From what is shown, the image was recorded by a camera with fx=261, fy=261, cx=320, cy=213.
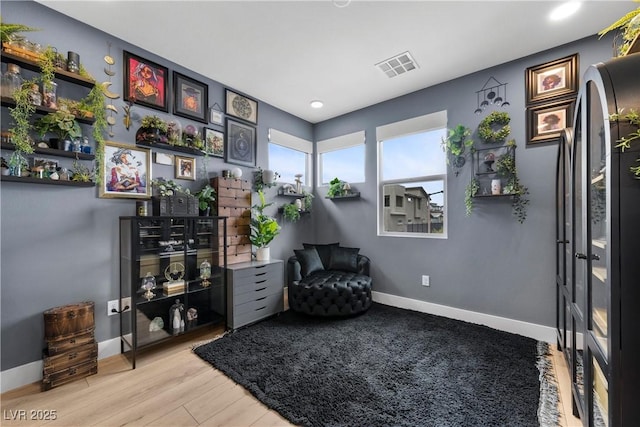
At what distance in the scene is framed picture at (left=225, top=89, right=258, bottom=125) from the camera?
3232 millimetres

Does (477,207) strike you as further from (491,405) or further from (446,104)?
(491,405)

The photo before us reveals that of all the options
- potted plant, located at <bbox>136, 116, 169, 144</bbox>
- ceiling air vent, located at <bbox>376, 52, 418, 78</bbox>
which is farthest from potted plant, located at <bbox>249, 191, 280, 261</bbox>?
ceiling air vent, located at <bbox>376, 52, 418, 78</bbox>

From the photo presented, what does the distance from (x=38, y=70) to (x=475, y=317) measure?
4.48 meters

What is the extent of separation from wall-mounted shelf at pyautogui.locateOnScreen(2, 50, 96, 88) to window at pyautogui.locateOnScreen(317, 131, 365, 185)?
2.89 meters

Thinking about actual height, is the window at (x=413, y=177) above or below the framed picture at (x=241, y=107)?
below

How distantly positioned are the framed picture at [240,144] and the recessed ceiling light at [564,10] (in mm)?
3133

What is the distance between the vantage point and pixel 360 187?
3.86m

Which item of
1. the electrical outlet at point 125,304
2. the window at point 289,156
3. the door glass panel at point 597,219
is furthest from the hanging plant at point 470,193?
the electrical outlet at point 125,304

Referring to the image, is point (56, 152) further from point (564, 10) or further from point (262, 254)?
point (564, 10)

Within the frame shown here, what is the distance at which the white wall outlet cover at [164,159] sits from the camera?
2611 millimetres

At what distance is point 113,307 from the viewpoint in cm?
233

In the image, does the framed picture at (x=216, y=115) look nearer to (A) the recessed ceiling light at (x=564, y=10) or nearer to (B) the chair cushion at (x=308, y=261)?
(B) the chair cushion at (x=308, y=261)

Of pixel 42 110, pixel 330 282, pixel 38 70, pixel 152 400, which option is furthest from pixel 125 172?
pixel 330 282

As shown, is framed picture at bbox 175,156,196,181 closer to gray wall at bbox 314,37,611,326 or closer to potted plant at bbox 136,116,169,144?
potted plant at bbox 136,116,169,144
